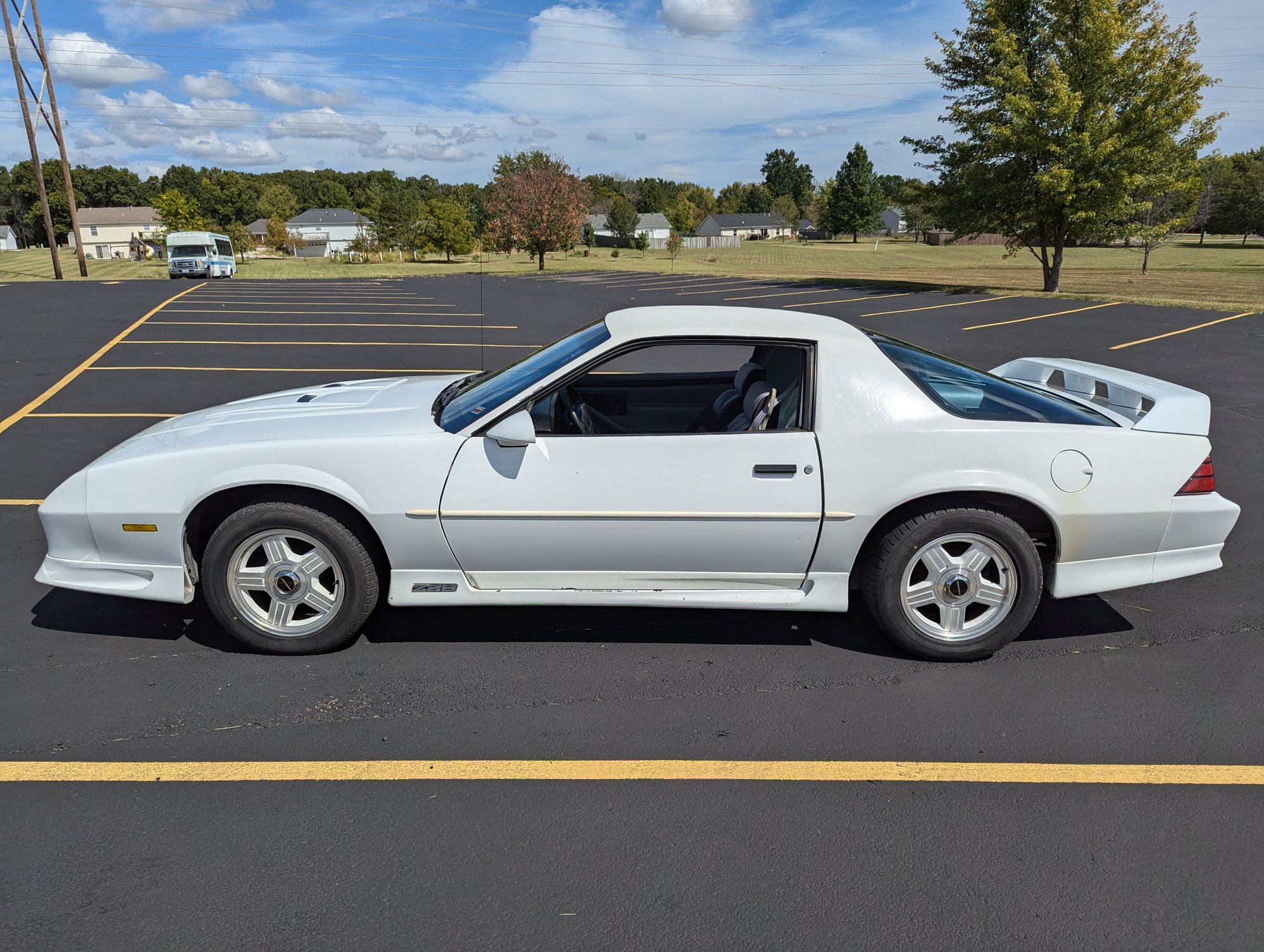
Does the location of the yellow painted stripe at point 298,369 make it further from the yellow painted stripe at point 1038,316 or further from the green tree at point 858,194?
the green tree at point 858,194

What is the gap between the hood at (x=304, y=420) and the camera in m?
3.66

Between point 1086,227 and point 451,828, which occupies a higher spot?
point 1086,227

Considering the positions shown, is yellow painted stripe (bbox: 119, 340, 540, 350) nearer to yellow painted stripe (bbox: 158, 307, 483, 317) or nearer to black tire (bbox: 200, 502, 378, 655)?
yellow painted stripe (bbox: 158, 307, 483, 317)

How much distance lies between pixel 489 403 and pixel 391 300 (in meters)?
22.2

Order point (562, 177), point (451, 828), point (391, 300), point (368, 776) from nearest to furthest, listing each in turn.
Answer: point (451, 828) < point (368, 776) < point (391, 300) < point (562, 177)

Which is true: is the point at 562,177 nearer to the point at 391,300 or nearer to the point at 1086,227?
the point at 391,300

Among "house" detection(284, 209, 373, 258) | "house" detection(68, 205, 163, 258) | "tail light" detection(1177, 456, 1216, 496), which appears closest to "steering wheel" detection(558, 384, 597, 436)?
"tail light" detection(1177, 456, 1216, 496)

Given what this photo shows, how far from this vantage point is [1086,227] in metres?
25.6

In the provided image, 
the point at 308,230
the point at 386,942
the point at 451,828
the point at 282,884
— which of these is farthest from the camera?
the point at 308,230

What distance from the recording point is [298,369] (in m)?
11.5

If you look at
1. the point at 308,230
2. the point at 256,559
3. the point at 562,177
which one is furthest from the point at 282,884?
the point at 308,230

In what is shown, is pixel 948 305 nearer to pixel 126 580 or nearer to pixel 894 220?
pixel 126 580

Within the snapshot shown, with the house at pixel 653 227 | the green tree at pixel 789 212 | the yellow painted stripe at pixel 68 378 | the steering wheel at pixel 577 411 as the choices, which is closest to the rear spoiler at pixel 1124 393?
the steering wheel at pixel 577 411

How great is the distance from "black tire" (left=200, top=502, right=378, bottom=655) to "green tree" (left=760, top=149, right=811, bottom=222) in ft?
515
